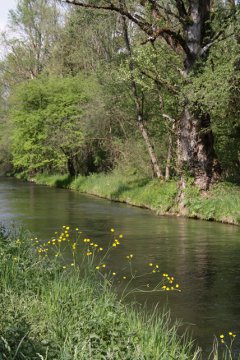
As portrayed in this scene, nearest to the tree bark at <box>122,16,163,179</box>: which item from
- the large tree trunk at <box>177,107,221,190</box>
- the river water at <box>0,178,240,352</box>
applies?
the river water at <box>0,178,240,352</box>

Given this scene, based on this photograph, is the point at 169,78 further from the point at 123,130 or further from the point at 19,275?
the point at 19,275

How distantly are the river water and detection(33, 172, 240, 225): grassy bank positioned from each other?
0.78 meters

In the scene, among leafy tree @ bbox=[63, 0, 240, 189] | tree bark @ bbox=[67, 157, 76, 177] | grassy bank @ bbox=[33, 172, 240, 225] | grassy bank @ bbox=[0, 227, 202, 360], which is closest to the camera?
grassy bank @ bbox=[0, 227, 202, 360]

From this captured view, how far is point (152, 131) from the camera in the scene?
30453mm

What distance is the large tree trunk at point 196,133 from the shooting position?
23.0 meters

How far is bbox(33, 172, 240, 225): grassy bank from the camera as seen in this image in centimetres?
2134

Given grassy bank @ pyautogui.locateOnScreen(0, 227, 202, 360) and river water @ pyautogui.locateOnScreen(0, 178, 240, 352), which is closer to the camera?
grassy bank @ pyautogui.locateOnScreen(0, 227, 202, 360)

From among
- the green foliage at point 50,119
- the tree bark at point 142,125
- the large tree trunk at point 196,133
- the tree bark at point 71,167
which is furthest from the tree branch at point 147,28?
the tree bark at point 71,167

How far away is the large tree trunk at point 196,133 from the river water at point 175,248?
2.76 meters

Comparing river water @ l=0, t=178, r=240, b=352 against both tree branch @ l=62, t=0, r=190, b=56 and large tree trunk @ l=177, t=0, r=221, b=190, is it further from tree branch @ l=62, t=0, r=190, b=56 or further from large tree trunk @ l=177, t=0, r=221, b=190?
tree branch @ l=62, t=0, r=190, b=56

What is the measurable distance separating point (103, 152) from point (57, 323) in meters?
33.4

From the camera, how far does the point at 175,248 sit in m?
15.3

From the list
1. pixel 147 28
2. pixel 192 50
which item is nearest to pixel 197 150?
pixel 192 50

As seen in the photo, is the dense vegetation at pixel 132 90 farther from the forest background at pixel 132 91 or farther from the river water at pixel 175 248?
the river water at pixel 175 248
